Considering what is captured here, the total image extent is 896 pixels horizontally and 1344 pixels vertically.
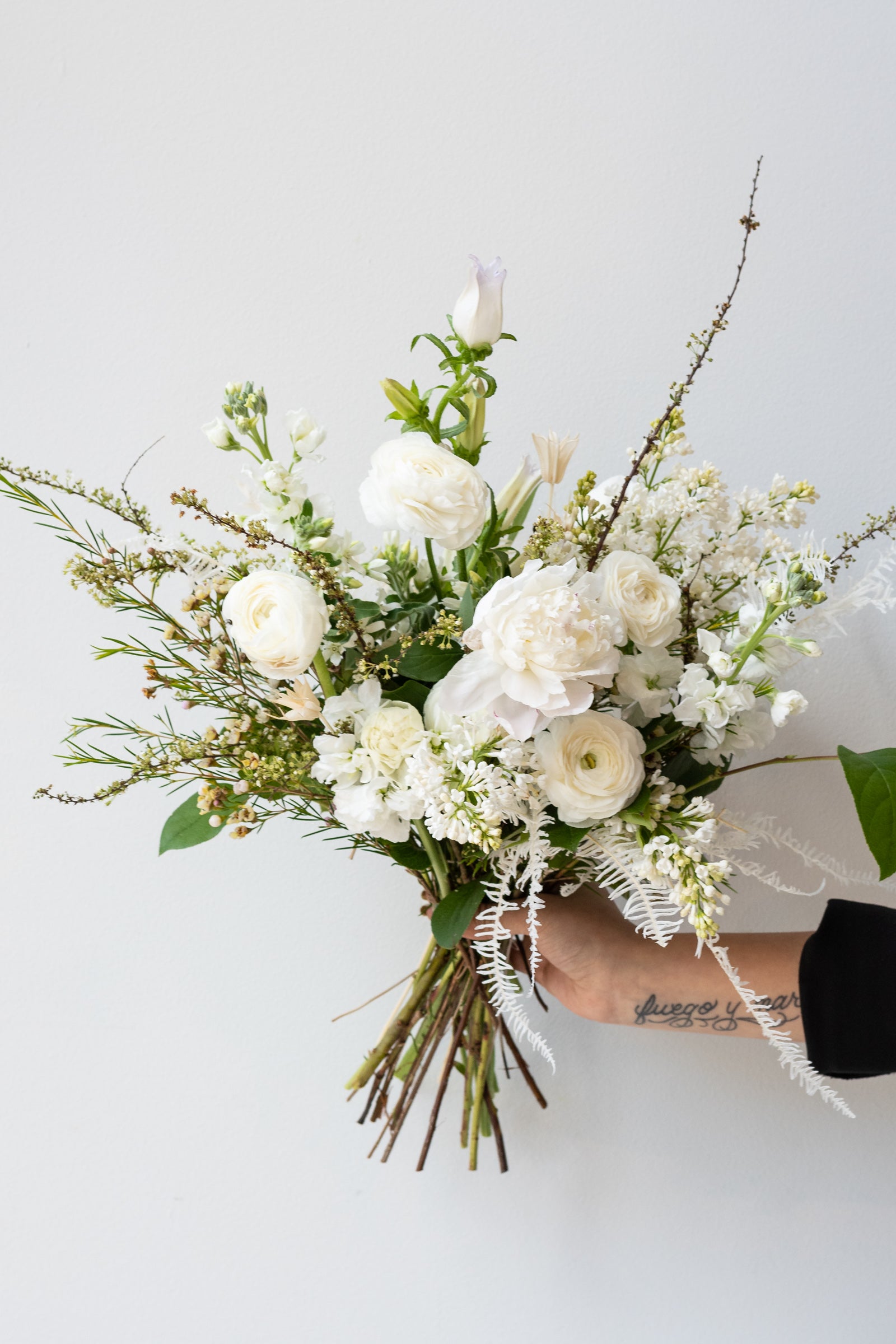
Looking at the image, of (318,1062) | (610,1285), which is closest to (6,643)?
(318,1062)

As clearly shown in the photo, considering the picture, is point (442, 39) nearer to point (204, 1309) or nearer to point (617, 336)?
point (617, 336)

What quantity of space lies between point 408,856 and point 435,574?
271 millimetres

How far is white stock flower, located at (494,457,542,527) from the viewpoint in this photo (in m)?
0.84

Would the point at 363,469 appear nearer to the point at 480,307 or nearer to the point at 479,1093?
the point at 480,307

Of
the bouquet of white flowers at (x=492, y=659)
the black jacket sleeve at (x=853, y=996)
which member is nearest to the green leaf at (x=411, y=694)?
the bouquet of white flowers at (x=492, y=659)

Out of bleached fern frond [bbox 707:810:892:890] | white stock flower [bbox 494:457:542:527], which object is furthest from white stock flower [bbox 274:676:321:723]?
bleached fern frond [bbox 707:810:892:890]

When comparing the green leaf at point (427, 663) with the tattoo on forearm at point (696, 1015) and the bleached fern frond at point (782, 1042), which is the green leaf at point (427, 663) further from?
the tattoo on forearm at point (696, 1015)

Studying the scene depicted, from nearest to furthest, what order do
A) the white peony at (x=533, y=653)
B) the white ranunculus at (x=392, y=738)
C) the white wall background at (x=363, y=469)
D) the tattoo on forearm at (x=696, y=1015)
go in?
the white peony at (x=533, y=653) < the white ranunculus at (x=392, y=738) < the tattoo on forearm at (x=696, y=1015) < the white wall background at (x=363, y=469)

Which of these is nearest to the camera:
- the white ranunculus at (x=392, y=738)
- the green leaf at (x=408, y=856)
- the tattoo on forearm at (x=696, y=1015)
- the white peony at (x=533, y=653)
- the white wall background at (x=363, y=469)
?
the white peony at (x=533, y=653)

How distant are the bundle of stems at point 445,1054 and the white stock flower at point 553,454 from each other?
0.49 m

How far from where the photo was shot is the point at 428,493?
67 cm

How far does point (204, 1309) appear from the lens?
3.80ft

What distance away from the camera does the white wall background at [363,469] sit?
43.3 inches

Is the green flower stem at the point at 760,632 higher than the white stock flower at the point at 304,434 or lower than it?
lower
